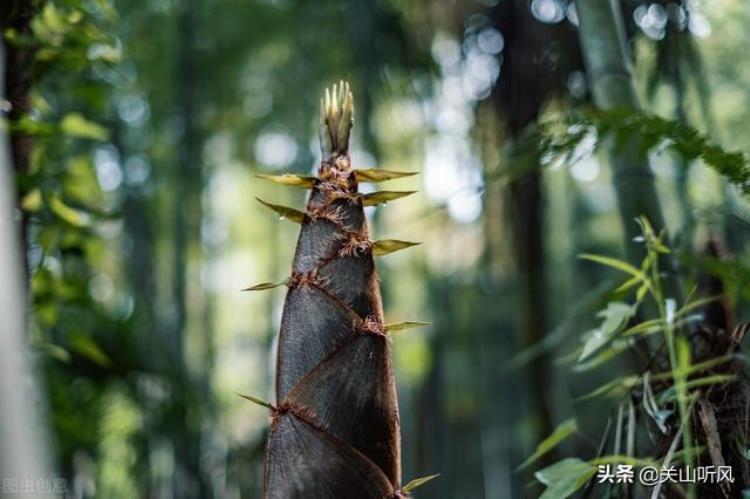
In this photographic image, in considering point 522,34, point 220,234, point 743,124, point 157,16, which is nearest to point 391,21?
point 522,34

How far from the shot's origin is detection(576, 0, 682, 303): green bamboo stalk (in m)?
1.72

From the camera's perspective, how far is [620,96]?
1.76 meters

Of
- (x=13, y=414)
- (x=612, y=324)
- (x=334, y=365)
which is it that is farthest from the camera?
(x=612, y=324)

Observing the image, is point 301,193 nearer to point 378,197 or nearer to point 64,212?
point 64,212

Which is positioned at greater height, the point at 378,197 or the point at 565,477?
the point at 378,197

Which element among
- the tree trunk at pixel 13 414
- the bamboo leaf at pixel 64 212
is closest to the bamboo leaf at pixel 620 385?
the tree trunk at pixel 13 414

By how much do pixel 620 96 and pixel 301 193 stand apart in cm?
913

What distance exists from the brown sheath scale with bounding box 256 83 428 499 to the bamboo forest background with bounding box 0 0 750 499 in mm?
579

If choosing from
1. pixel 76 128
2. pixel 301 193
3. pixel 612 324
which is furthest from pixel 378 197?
pixel 301 193

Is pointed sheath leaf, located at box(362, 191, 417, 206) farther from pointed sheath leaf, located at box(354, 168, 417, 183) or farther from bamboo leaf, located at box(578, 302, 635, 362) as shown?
bamboo leaf, located at box(578, 302, 635, 362)

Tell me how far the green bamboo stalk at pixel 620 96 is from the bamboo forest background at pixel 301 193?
97 mm

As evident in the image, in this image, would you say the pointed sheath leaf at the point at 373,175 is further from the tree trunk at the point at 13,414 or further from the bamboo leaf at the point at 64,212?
the bamboo leaf at the point at 64,212

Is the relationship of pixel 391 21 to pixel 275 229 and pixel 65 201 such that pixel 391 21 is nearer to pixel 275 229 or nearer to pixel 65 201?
pixel 65 201

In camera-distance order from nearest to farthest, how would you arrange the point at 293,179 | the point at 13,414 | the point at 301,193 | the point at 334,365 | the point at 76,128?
the point at 13,414 → the point at 334,365 → the point at 293,179 → the point at 76,128 → the point at 301,193
